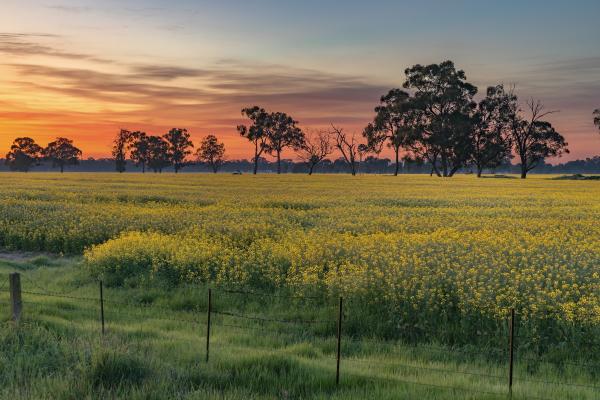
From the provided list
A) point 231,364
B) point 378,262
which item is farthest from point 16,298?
point 378,262

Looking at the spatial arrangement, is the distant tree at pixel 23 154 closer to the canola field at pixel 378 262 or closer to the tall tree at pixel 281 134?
the tall tree at pixel 281 134

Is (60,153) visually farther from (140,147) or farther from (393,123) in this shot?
(393,123)

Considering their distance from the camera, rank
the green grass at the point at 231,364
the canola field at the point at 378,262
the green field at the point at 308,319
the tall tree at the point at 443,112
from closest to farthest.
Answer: the green grass at the point at 231,364 < the green field at the point at 308,319 < the canola field at the point at 378,262 < the tall tree at the point at 443,112

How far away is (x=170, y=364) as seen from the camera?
25.0ft

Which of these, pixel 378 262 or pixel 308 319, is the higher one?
pixel 378 262

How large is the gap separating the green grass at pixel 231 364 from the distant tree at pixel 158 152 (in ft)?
544

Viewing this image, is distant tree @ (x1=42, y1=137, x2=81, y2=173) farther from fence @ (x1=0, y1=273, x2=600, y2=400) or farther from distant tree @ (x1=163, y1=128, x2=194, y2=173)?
fence @ (x1=0, y1=273, x2=600, y2=400)

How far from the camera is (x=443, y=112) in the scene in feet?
332

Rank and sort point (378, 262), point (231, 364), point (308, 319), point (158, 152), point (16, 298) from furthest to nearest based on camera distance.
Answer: point (158, 152)
point (378, 262)
point (308, 319)
point (16, 298)
point (231, 364)

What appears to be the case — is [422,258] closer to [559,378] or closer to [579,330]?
[579,330]

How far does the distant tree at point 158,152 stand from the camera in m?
173

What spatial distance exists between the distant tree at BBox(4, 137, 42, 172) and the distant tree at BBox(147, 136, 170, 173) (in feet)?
154

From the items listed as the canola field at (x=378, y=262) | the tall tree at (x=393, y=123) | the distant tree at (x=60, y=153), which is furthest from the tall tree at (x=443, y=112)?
the distant tree at (x=60, y=153)

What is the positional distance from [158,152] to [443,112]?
9993cm
